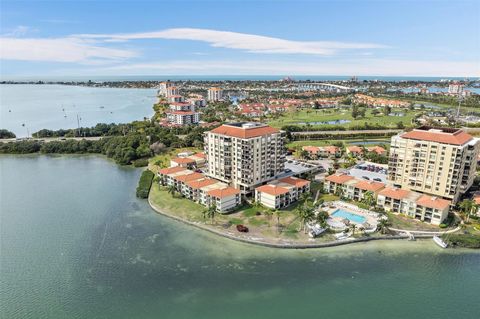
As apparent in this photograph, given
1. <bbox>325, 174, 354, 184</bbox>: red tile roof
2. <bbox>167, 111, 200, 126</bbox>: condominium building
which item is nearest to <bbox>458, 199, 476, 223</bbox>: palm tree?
<bbox>325, 174, 354, 184</bbox>: red tile roof

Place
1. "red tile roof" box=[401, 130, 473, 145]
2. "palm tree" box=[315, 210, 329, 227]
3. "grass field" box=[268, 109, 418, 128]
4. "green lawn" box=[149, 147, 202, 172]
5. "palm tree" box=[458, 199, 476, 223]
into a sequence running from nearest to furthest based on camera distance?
"palm tree" box=[315, 210, 329, 227]
"palm tree" box=[458, 199, 476, 223]
"red tile roof" box=[401, 130, 473, 145]
"green lawn" box=[149, 147, 202, 172]
"grass field" box=[268, 109, 418, 128]

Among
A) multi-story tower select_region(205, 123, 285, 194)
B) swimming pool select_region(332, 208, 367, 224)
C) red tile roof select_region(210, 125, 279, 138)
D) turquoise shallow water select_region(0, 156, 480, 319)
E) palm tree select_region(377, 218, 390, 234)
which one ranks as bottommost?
turquoise shallow water select_region(0, 156, 480, 319)

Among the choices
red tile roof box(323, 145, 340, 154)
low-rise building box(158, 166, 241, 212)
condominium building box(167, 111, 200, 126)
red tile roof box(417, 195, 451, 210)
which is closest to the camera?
red tile roof box(417, 195, 451, 210)

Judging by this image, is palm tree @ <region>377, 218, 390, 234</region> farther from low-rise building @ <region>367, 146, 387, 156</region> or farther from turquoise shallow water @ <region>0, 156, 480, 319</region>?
low-rise building @ <region>367, 146, 387, 156</region>

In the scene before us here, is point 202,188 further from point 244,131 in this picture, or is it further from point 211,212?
point 244,131

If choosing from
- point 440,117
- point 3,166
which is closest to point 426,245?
point 3,166

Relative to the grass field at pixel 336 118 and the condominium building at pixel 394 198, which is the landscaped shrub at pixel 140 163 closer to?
the condominium building at pixel 394 198

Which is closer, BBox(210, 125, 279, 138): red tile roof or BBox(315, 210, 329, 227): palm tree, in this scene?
BBox(315, 210, 329, 227): palm tree
